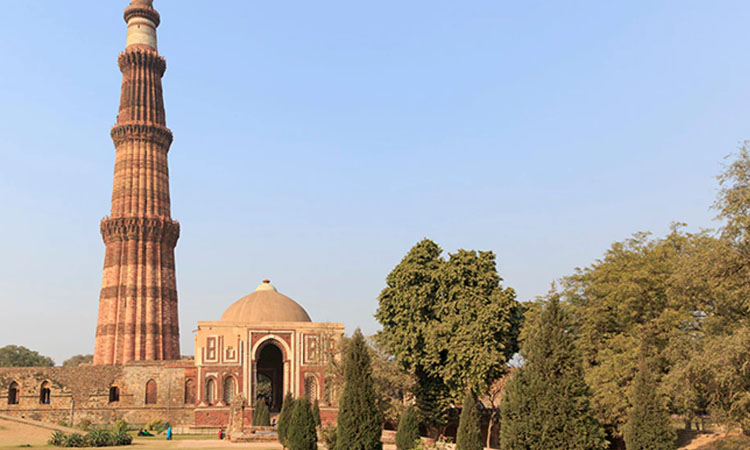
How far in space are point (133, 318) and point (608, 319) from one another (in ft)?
121

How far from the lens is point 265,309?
46.3m

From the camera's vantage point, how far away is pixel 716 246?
18.9 metres

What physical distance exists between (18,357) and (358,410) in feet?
269

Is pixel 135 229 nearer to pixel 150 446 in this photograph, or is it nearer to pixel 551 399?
pixel 150 446

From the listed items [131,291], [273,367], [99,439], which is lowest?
[99,439]

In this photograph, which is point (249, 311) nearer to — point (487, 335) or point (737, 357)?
point (487, 335)

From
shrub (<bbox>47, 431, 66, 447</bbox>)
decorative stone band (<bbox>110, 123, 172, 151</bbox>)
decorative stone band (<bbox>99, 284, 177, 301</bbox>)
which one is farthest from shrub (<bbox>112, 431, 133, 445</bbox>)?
decorative stone band (<bbox>110, 123, 172, 151</bbox>)

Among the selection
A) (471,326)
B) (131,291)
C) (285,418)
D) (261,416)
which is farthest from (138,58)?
(471,326)

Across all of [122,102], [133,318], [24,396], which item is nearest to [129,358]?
[133,318]

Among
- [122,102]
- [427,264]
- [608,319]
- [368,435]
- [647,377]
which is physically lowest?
[368,435]

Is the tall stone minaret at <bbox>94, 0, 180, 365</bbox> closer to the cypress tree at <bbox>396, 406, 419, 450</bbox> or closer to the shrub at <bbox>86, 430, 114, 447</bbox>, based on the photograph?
the shrub at <bbox>86, 430, 114, 447</bbox>

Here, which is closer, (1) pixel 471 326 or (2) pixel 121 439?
(2) pixel 121 439

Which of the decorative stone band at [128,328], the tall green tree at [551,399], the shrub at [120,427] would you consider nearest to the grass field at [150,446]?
the shrub at [120,427]

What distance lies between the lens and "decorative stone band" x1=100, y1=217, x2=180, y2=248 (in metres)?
52.1
